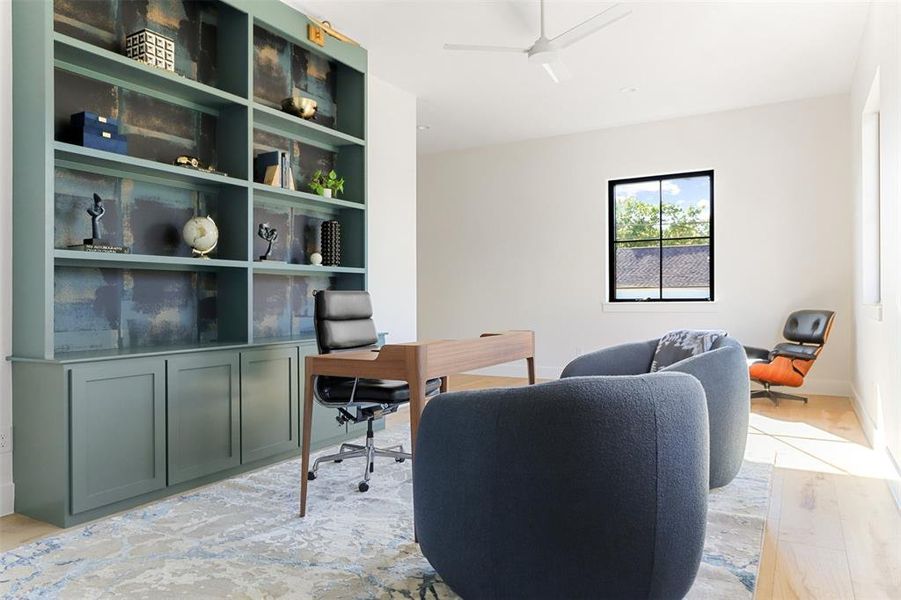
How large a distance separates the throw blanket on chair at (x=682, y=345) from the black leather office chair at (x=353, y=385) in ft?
4.02

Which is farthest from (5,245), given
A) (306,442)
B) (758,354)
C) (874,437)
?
(758,354)

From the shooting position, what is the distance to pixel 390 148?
530cm

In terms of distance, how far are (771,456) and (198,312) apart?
11.6 ft

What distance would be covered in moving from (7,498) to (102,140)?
169 centimetres

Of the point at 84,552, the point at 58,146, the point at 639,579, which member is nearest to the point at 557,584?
the point at 639,579

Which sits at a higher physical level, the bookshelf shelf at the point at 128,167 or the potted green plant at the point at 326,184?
the potted green plant at the point at 326,184

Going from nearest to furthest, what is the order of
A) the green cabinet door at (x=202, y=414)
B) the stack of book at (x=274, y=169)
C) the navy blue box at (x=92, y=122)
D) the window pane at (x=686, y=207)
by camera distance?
1. the navy blue box at (x=92, y=122)
2. the green cabinet door at (x=202, y=414)
3. the stack of book at (x=274, y=169)
4. the window pane at (x=686, y=207)

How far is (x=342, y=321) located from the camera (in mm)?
3527

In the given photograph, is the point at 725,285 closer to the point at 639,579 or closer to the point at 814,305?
the point at 814,305

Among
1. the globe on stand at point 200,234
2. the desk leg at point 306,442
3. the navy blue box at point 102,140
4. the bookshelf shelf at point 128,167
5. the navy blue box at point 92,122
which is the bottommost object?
the desk leg at point 306,442

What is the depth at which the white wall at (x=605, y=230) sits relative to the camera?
5773 mm

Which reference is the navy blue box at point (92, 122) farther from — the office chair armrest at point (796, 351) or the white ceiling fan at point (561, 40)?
the office chair armrest at point (796, 351)

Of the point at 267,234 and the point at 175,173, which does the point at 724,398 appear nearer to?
the point at 267,234

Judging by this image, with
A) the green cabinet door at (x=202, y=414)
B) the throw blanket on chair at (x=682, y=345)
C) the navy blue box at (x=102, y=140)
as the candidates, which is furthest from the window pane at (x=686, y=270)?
the navy blue box at (x=102, y=140)
